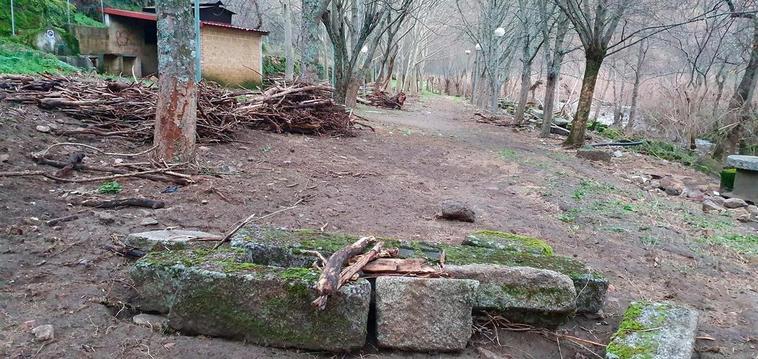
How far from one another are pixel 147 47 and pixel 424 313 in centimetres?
2066

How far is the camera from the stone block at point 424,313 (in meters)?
2.52

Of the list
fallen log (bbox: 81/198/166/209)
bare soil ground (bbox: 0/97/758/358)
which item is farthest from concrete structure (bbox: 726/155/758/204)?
fallen log (bbox: 81/198/166/209)

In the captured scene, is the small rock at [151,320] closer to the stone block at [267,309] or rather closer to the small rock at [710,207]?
the stone block at [267,309]

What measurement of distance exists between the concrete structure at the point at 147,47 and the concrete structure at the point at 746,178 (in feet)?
47.4

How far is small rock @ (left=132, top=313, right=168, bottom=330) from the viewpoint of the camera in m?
2.48

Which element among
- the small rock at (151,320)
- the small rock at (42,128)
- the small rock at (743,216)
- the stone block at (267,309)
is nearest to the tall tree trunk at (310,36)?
the small rock at (42,128)

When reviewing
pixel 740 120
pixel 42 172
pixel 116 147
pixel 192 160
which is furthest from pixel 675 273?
pixel 740 120

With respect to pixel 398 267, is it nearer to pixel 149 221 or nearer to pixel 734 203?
pixel 149 221

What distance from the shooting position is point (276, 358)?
236cm

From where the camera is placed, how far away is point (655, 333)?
2.64 m

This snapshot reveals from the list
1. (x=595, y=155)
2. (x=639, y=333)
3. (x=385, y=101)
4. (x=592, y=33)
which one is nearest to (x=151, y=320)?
(x=639, y=333)

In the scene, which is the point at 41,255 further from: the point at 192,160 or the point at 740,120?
the point at 740,120

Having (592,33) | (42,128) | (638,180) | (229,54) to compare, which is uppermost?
(592,33)

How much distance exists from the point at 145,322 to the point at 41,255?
1240 millimetres
